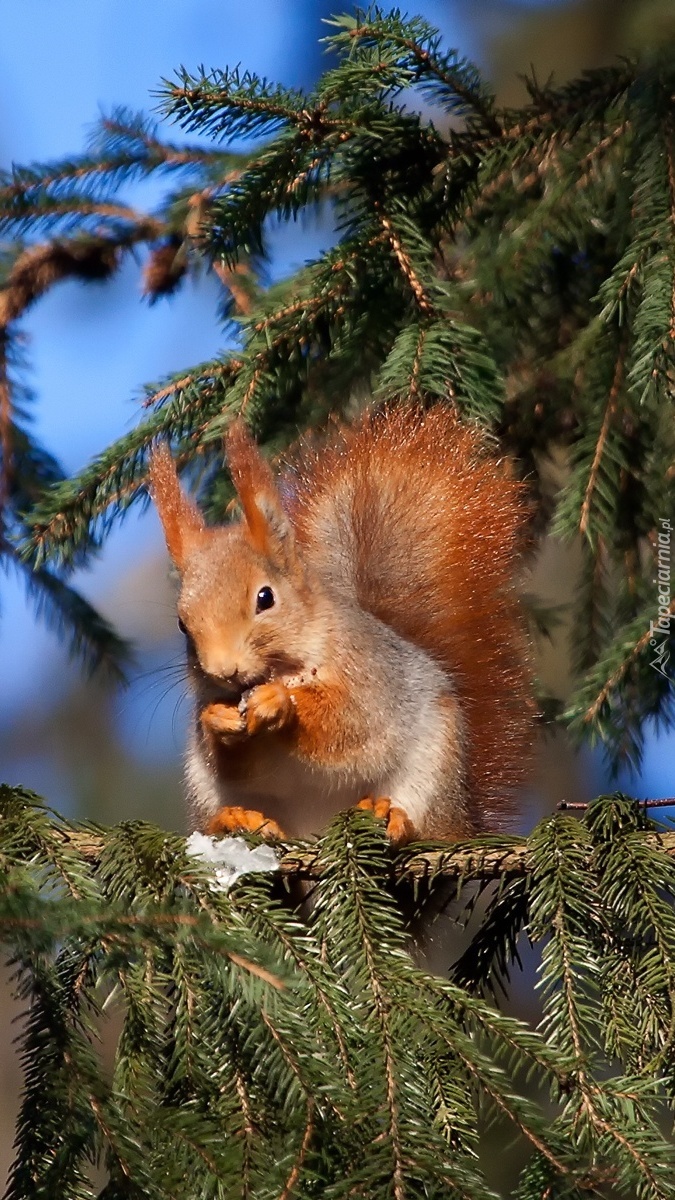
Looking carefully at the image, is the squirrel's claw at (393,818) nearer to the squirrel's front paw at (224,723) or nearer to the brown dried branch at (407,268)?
the squirrel's front paw at (224,723)

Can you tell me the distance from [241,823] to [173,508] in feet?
1.28

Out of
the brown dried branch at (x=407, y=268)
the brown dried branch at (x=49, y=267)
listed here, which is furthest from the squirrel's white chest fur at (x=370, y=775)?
the brown dried branch at (x=49, y=267)

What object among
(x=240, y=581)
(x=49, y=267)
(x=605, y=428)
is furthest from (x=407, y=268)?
(x=49, y=267)

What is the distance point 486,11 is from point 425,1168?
302 centimetres

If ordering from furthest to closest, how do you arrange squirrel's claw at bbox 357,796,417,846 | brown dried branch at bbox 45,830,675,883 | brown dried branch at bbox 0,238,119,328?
brown dried branch at bbox 0,238,119,328
squirrel's claw at bbox 357,796,417,846
brown dried branch at bbox 45,830,675,883

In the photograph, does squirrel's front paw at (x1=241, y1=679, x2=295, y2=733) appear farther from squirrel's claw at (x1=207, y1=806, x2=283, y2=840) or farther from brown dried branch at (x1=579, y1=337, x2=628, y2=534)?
brown dried branch at (x1=579, y1=337, x2=628, y2=534)

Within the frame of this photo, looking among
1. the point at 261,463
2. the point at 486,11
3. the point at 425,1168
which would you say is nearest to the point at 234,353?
the point at 261,463

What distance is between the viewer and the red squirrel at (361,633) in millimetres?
1372

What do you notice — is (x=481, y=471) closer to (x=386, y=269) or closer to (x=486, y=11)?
(x=386, y=269)

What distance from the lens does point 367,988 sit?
956mm

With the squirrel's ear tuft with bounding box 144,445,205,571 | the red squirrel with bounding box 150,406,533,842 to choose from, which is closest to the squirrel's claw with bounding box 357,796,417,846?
the red squirrel with bounding box 150,406,533,842

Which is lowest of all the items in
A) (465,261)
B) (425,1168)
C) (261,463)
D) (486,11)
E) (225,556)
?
(425,1168)

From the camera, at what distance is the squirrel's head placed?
1346mm

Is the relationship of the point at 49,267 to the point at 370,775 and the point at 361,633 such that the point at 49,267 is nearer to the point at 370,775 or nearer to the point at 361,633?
the point at 361,633
